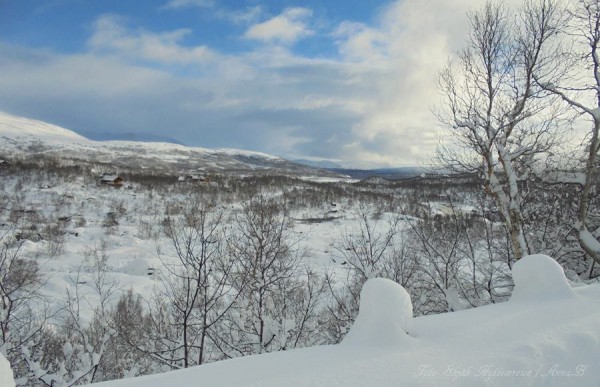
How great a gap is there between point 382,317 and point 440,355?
69cm

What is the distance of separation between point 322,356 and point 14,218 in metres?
39.2

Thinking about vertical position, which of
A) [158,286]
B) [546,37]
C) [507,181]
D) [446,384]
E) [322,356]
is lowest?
[158,286]

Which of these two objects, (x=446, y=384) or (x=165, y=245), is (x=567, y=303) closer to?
(x=446, y=384)

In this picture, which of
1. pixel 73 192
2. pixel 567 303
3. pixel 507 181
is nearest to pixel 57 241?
pixel 73 192

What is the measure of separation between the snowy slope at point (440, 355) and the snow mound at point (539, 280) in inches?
13.0

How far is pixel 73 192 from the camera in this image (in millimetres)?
45062

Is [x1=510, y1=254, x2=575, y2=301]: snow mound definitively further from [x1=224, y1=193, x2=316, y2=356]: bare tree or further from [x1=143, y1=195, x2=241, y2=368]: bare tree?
[x1=143, y1=195, x2=241, y2=368]: bare tree

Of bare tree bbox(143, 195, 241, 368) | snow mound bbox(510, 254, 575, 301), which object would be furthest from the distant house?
snow mound bbox(510, 254, 575, 301)

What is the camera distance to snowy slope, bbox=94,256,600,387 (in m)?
2.61

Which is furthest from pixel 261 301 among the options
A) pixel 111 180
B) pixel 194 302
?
pixel 111 180

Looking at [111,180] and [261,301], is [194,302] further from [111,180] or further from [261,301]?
[111,180]

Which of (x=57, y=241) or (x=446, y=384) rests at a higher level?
(x=446, y=384)

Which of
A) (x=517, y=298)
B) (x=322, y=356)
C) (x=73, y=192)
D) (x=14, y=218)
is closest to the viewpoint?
(x=322, y=356)

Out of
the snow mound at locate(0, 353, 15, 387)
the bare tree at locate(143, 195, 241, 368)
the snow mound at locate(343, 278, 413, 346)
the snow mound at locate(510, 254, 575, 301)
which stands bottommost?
the bare tree at locate(143, 195, 241, 368)
